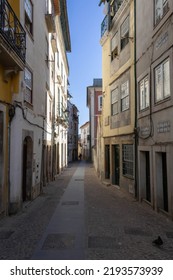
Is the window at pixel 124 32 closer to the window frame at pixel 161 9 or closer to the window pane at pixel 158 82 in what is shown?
the window frame at pixel 161 9

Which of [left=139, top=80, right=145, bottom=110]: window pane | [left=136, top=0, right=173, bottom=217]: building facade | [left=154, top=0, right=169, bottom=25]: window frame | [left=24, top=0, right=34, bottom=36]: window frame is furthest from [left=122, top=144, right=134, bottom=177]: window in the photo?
[left=24, top=0, right=34, bottom=36]: window frame

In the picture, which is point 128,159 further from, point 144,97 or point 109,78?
point 109,78

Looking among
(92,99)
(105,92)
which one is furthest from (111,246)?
(92,99)

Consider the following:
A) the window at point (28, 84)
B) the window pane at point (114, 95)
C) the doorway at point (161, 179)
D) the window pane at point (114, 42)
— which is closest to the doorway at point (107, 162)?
the window pane at point (114, 95)

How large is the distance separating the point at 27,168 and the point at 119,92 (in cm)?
654

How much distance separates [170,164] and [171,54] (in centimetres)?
328

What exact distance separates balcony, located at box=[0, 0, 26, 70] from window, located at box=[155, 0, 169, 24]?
15.2 ft

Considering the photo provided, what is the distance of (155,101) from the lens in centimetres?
977

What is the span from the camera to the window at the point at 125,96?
44.5 feet

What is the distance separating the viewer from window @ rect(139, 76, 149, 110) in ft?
35.3

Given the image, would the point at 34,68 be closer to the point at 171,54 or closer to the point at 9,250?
the point at 171,54

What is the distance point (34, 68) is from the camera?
11.9 metres

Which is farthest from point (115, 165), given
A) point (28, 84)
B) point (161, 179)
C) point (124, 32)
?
point (28, 84)

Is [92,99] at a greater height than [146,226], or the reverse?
[92,99]
